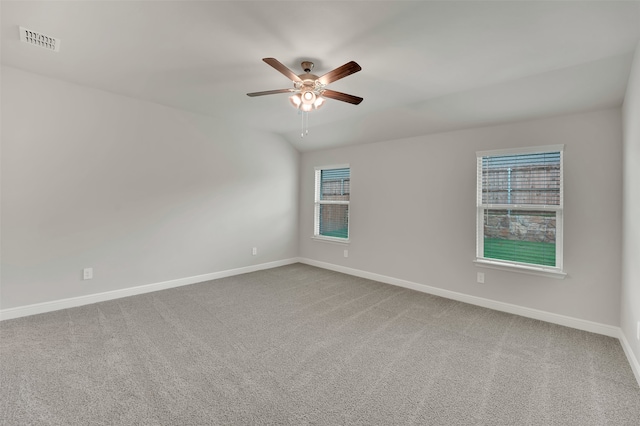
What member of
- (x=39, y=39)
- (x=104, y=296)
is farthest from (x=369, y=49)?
(x=104, y=296)

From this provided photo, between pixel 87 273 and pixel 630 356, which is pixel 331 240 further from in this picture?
pixel 630 356

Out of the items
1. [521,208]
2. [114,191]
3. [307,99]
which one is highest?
[307,99]

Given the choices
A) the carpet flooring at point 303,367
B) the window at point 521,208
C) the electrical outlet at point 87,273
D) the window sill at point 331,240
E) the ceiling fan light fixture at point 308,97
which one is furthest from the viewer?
the window sill at point 331,240

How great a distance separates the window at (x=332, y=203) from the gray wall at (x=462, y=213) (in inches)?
6.2

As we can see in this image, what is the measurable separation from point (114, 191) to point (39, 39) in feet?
5.72

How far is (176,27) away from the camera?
86.4 inches

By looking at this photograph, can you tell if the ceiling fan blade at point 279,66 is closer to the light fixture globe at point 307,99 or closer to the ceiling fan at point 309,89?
the ceiling fan at point 309,89

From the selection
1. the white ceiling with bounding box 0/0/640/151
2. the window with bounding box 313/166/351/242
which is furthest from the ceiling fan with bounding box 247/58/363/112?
the window with bounding box 313/166/351/242

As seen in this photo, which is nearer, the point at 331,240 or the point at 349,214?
the point at 349,214

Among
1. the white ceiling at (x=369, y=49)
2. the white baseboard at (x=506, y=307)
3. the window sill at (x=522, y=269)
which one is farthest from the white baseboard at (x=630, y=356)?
the white ceiling at (x=369, y=49)

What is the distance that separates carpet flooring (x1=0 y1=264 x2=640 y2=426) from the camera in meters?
1.73

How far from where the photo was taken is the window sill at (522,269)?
3.14m

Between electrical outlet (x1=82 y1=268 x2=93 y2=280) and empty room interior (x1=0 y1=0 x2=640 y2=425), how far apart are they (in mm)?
25

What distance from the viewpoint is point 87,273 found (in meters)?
3.46
